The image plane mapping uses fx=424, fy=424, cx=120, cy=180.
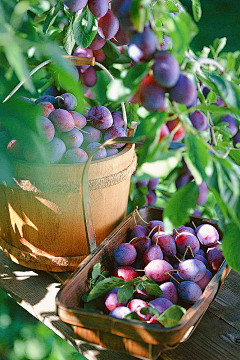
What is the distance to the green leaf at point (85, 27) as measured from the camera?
40.2 inches

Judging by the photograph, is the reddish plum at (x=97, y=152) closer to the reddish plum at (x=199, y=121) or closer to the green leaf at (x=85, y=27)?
the green leaf at (x=85, y=27)

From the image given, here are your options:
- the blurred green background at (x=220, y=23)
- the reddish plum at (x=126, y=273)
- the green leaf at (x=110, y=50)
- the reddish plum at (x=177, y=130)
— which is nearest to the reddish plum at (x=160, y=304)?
the reddish plum at (x=126, y=273)

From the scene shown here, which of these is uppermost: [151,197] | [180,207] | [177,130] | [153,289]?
[177,130]

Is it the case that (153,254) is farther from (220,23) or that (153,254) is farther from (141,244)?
(220,23)

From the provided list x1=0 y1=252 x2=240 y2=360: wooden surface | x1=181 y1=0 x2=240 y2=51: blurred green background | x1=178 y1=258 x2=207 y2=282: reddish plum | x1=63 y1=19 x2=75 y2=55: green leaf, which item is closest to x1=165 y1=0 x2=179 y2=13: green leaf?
x1=63 y1=19 x2=75 y2=55: green leaf

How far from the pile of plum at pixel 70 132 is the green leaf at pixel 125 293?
32cm

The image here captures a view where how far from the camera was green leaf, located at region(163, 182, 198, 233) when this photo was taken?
623 millimetres

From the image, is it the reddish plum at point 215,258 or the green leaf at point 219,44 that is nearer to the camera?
the reddish plum at point 215,258

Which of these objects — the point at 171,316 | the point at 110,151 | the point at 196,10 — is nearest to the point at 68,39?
the point at 110,151

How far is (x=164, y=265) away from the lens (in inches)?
38.8

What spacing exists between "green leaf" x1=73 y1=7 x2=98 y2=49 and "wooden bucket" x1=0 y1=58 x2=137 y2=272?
0.44 feet

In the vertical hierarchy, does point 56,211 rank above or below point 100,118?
below

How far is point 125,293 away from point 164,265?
0.13 metres

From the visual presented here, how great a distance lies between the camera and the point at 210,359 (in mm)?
895
